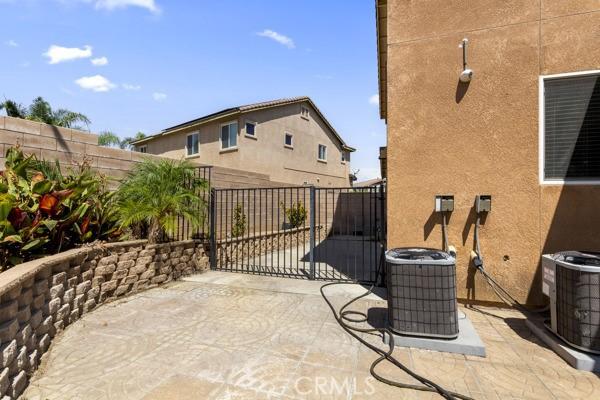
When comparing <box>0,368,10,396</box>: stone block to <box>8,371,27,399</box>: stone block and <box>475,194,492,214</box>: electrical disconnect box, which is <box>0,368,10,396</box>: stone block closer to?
<box>8,371,27,399</box>: stone block

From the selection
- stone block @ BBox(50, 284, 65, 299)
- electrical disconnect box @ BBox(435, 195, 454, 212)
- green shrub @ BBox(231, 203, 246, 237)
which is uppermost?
electrical disconnect box @ BBox(435, 195, 454, 212)

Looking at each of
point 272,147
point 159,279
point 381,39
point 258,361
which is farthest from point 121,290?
point 272,147

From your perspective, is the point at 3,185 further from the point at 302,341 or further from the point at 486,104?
the point at 486,104

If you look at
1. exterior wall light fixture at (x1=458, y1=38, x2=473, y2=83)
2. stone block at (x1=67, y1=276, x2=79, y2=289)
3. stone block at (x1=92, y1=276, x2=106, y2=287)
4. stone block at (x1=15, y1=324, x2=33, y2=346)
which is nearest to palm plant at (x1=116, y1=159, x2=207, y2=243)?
stone block at (x1=92, y1=276, x2=106, y2=287)

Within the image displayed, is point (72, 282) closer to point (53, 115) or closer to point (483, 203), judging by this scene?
point (483, 203)

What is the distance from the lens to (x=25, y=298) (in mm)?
3049

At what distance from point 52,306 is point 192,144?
1507 cm

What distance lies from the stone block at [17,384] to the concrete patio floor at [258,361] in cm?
8

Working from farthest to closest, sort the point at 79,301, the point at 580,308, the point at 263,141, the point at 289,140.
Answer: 1. the point at 289,140
2. the point at 263,141
3. the point at 79,301
4. the point at 580,308

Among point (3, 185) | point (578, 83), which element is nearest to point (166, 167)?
point (3, 185)

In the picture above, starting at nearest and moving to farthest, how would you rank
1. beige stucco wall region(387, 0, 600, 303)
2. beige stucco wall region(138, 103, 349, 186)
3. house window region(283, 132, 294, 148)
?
beige stucco wall region(387, 0, 600, 303)
beige stucco wall region(138, 103, 349, 186)
house window region(283, 132, 294, 148)

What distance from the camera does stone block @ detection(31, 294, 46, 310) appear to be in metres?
3.28

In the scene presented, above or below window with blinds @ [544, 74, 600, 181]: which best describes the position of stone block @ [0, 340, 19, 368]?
below

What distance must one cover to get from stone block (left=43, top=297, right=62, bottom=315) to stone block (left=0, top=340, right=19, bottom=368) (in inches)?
40.4
